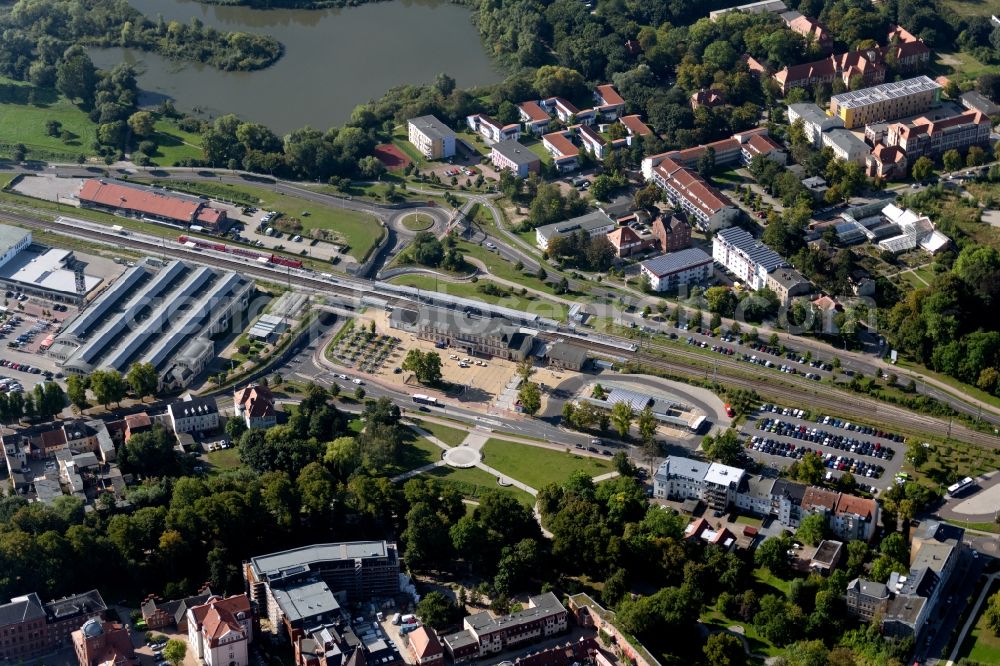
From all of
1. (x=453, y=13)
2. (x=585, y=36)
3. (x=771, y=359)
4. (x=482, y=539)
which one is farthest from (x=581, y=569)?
(x=453, y=13)

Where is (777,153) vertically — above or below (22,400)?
above

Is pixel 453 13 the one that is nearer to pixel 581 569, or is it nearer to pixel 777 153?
pixel 777 153

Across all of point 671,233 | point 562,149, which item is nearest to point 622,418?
point 671,233

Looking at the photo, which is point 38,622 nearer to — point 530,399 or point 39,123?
point 530,399

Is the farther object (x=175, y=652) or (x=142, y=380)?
(x=142, y=380)

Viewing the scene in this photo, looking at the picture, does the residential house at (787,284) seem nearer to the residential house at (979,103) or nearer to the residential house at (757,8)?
the residential house at (979,103)

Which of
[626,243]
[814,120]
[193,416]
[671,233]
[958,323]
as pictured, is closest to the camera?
[193,416]
